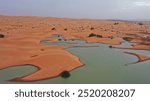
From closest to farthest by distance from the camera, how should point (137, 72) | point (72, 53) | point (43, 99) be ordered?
point (43, 99) < point (137, 72) < point (72, 53)

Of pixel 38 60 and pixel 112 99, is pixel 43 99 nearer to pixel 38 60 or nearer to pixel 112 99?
pixel 112 99

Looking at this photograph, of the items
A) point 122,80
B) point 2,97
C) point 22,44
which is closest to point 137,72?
point 122,80

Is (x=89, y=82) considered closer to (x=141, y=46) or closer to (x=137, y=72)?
(x=137, y=72)

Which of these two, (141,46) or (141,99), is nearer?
(141,99)

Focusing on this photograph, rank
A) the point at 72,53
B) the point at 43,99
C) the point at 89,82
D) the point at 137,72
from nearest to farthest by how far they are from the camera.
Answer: the point at 43,99 → the point at 89,82 → the point at 137,72 → the point at 72,53

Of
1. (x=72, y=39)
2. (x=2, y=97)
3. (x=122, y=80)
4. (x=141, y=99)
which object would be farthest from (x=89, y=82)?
(x=72, y=39)

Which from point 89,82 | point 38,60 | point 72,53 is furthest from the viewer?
point 72,53
